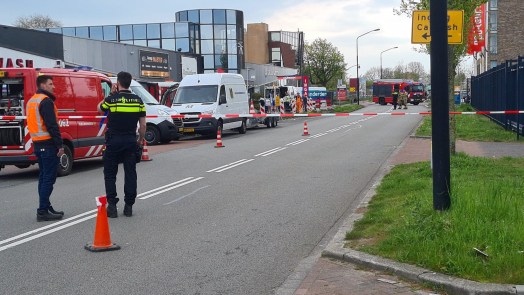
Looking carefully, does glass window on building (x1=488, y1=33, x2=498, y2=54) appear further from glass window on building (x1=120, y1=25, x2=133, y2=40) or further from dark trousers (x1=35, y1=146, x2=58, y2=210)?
dark trousers (x1=35, y1=146, x2=58, y2=210)

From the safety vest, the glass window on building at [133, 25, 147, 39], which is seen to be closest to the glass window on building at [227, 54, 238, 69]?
the glass window on building at [133, 25, 147, 39]

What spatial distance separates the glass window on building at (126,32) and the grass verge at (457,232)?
180 feet

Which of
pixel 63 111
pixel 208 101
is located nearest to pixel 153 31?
pixel 208 101

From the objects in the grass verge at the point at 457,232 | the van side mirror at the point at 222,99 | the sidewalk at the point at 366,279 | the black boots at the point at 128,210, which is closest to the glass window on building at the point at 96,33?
the van side mirror at the point at 222,99

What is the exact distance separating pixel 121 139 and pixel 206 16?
189ft

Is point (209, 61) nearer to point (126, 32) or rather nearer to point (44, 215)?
point (126, 32)

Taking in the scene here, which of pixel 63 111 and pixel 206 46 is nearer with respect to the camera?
pixel 63 111

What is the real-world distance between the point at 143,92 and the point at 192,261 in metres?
17.8

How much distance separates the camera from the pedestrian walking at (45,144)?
8711 millimetres

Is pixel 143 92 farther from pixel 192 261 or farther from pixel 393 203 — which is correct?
pixel 192 261

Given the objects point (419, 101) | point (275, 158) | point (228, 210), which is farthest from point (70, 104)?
point (419, 101)

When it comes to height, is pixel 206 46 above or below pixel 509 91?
above

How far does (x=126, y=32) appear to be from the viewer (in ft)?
201

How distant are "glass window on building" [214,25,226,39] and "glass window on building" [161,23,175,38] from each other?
598cm
